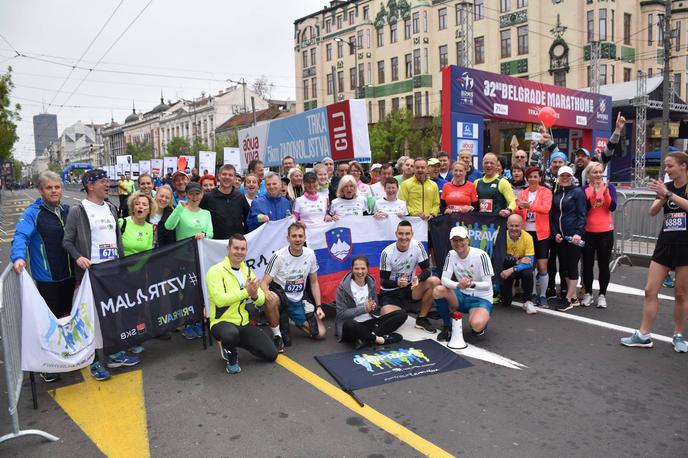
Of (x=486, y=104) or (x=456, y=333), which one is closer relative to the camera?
(x=456, y=333)

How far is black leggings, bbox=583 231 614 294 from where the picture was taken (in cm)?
695

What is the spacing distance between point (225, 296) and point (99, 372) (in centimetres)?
137

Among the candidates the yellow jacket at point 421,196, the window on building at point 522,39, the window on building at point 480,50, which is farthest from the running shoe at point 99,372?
the window on building at point 480,50

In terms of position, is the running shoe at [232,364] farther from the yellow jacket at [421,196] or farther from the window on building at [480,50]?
the window on building at [480,50]

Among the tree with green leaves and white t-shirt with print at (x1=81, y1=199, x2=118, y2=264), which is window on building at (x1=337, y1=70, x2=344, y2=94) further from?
white t-shirt with print at (x1=81, y1=199, x2=118, y2=264)

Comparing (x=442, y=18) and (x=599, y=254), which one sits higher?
(x=442, y=18)

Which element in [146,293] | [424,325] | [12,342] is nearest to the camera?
[12,342]

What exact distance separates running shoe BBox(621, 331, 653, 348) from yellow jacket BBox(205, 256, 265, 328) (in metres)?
3.92

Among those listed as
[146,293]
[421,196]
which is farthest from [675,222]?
[146,293]

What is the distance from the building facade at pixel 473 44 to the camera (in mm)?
36031

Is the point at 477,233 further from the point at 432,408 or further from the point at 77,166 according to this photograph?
the point at 77,166

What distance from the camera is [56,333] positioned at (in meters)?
4.53

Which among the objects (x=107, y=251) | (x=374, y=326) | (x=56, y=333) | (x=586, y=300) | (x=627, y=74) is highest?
(x=627, y=74)

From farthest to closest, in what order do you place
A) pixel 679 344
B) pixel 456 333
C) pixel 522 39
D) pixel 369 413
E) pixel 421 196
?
pixel 522 39, pixel 421 196, pixel 456 333, pixel 679 344, pixel 369 413
